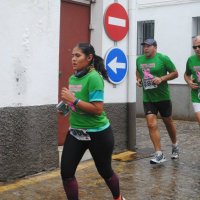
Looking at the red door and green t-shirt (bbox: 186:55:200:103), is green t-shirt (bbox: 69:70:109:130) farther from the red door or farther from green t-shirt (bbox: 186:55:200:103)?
green t-shirt (bbox: 186:55:200:103)

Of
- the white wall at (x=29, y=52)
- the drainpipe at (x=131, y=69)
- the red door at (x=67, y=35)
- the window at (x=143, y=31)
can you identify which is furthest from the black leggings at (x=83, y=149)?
the window at (x=143, y=31)

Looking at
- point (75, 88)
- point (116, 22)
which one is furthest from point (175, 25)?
point (75, 88)

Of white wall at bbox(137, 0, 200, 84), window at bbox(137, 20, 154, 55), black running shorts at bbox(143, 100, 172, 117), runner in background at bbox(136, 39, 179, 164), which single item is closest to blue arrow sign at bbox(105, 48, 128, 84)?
runner in background at bbox(136, 39, 179, 164)

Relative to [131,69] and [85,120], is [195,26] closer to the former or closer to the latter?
[131,69]

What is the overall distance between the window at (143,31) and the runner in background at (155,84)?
20.9 feet

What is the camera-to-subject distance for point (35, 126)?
6.23 m

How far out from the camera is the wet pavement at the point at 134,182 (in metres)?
5.44

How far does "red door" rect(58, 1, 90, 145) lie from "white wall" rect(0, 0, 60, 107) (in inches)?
21.1

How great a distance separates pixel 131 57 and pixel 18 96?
2.69 meters

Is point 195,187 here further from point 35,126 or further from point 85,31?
point 85,31

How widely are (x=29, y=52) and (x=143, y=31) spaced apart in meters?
8.24

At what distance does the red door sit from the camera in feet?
23.1

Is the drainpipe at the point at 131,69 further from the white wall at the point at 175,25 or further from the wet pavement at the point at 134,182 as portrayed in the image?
the white wall at the point at 175,25

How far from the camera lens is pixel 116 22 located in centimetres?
769
